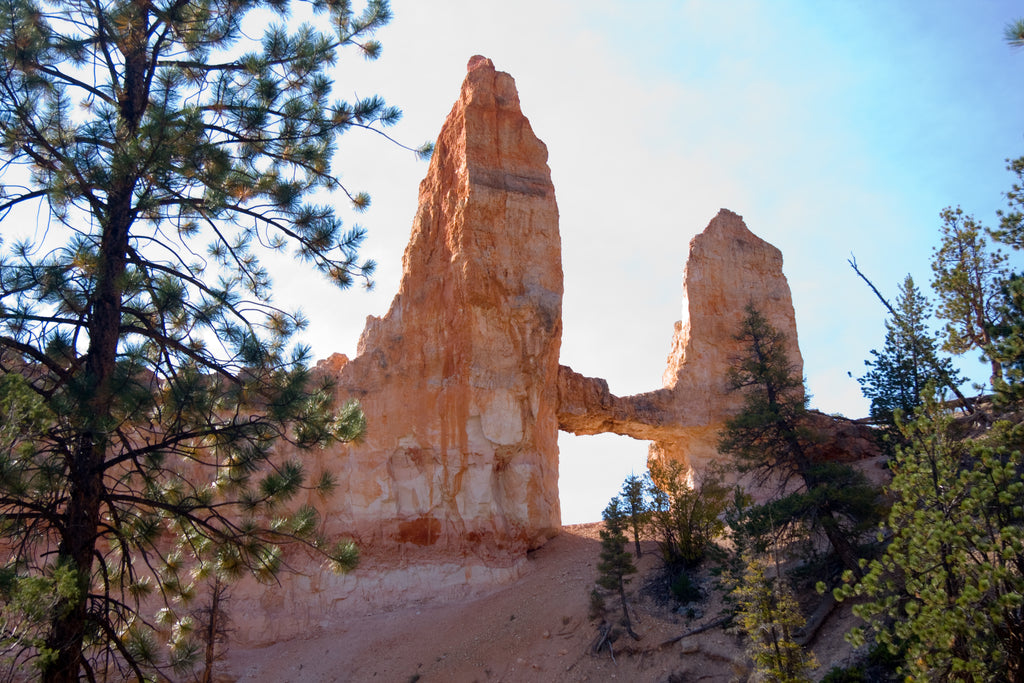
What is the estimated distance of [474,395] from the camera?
2464 centimetres

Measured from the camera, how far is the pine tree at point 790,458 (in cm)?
1777

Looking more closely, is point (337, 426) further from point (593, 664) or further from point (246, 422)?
point (593, 664)

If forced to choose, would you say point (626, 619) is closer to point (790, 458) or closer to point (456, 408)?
point (790, 458)

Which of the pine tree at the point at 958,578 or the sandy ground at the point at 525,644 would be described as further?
the sandy ground at the point at 525,644

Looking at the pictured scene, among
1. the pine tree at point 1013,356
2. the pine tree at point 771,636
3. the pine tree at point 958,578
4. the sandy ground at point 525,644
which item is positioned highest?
the pine tree at point 1013,356

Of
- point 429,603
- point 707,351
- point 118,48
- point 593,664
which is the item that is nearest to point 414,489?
point 429,603

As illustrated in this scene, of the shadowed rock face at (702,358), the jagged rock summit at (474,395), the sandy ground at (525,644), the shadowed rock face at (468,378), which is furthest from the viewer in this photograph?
the shadowed rock face at (702,358)

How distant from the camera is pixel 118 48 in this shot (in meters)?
10.4

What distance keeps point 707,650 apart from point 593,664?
2.60m

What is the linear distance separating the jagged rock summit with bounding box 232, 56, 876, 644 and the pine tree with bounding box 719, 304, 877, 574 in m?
6.39

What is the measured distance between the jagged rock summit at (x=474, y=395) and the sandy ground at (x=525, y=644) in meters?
0.91

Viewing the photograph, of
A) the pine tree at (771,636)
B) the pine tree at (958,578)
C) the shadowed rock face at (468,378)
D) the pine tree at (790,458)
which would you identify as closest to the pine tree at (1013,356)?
the pine tree at (958,578)

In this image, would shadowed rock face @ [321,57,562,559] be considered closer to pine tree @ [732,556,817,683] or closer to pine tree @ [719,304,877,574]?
pine tree @ [719,304,877,574]

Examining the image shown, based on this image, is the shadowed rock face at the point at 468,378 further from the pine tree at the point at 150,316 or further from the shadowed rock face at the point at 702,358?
the pine tree at the point at 150,316
